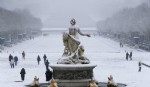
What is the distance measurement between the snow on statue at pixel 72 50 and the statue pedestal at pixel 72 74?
50 cm

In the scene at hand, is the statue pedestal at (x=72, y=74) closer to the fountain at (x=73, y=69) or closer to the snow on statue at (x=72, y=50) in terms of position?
the fountain at (x=73, y=69)

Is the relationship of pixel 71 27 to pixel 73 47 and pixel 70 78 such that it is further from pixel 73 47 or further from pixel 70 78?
pixel 70 78

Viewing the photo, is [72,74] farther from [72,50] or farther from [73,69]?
[72,50]

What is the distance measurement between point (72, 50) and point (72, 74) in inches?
59.9

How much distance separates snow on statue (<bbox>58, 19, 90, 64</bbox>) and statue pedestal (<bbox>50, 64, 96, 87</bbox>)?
502mm

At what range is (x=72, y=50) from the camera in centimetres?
2620

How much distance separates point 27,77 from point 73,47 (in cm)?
822

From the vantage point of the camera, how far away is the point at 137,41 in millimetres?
88625

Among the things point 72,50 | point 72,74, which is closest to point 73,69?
point 72,74

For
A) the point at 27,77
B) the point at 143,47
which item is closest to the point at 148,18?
the point at 143,47

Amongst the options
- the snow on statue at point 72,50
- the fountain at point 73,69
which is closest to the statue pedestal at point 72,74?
the fountain at point 73,69

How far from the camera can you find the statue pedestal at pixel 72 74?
2525 cm

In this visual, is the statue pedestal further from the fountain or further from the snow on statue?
the snow on statue

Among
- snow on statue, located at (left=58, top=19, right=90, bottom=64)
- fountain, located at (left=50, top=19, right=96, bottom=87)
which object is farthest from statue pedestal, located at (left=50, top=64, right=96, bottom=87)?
snow on statue, located at (left=58, top=19, right=90, bottom=64)
